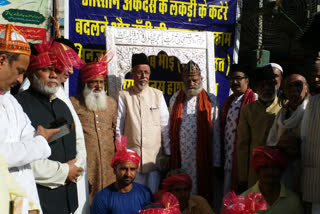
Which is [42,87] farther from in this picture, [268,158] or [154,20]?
[154,20]

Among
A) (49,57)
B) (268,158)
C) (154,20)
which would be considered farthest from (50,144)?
(154,20)

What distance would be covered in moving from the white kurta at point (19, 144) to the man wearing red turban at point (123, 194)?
119 cm

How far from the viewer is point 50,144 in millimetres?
3105

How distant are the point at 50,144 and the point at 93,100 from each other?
1538 mm

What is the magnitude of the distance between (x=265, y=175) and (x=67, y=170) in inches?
67.0

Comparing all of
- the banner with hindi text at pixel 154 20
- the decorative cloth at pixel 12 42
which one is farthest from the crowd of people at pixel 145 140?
the banner with hindi text at pixel 154 20

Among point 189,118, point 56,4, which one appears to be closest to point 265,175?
point 189,118

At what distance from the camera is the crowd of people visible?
2389mm

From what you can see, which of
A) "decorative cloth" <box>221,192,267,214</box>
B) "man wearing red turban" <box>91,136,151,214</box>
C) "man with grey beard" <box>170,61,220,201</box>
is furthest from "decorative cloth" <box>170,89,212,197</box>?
"decorative cloth" <box>221,192,267,214</box>

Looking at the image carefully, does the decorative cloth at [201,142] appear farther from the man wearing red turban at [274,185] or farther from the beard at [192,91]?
the man wearing red turban at [274,185]

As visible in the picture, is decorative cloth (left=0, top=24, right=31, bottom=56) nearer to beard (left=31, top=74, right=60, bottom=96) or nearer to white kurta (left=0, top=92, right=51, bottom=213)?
white kurta (left=0, top=92, right=51, bottom=213)

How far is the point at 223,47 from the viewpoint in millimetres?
6348

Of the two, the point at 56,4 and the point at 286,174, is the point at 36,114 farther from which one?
the point at 56,4

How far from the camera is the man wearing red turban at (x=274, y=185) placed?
3.47 m
